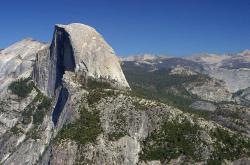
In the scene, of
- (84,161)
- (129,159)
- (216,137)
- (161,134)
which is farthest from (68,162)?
(216,137)

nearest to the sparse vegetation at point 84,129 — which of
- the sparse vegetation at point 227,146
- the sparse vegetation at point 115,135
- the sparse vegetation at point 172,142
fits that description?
the sparse vegetation at point 115,135

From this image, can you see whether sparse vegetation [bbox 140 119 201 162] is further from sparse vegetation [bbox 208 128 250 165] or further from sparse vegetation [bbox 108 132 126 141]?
sparse vegetation [bbox 108 132 126 141]

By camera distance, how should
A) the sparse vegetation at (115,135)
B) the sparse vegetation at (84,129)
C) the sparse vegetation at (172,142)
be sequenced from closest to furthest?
the sparse vegetation at (172,142) → the sparse vegetation at (84,129) → the sparse vegetation at (115,135)

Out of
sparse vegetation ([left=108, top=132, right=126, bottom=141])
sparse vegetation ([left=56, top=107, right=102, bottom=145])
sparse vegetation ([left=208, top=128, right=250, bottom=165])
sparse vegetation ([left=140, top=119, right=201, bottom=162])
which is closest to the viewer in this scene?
sparse vegetation ([left=208, top=128, right=250, bottom=165])

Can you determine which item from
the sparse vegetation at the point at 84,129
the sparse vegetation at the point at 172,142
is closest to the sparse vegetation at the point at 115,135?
the sparse vegetation at the point at 84,129

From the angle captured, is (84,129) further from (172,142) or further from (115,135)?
(172,142)

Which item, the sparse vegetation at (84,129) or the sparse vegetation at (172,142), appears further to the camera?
the sparse vegetation at (84,129)

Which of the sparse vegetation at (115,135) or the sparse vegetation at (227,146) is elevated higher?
the sparse vegetation at (115,135)

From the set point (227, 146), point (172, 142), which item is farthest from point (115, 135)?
point (227, 146)

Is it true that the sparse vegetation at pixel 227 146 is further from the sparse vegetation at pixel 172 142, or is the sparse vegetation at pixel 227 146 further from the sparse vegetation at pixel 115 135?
the sparse vegetation at pixel 115 135

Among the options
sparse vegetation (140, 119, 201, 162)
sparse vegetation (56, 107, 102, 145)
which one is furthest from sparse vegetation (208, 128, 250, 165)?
sparse vegetation (56, 107, 102, 145)

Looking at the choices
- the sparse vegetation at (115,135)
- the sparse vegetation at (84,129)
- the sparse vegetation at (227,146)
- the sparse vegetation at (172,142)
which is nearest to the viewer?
the sparse vegetation at (227,146)

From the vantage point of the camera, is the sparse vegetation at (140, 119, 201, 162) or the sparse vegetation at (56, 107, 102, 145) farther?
the sparse vegetation at (56, 107, 102, 145)
